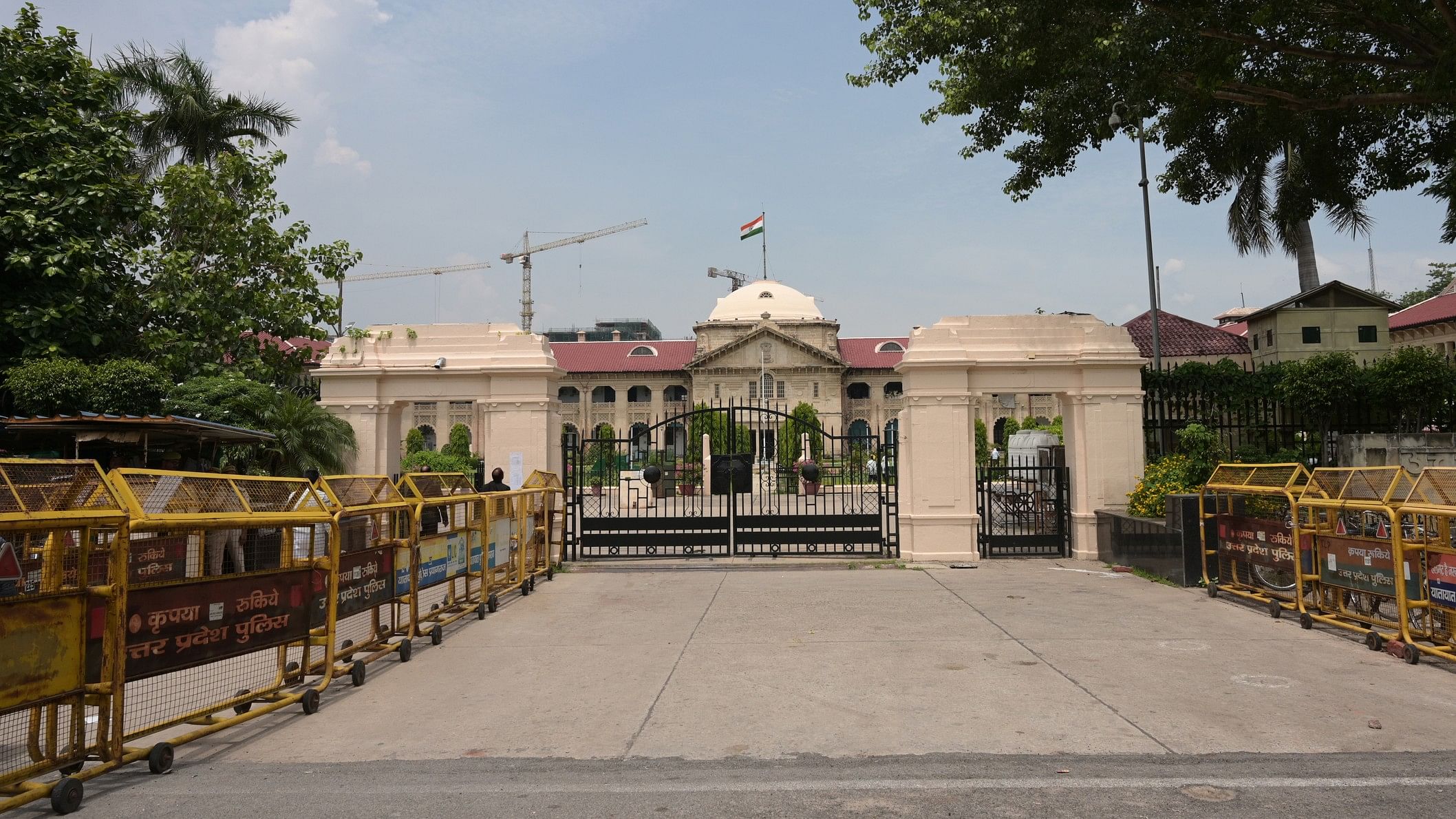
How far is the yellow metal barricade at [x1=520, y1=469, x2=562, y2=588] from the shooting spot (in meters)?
12.4

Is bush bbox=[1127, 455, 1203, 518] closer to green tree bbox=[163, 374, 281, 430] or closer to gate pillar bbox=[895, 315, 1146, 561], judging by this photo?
gate pillar bbox=[895, 315, 1146, 561]

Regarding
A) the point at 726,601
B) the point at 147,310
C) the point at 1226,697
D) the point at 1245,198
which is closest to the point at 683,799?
the point at 1226,697

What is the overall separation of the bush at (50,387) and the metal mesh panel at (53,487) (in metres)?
12.4

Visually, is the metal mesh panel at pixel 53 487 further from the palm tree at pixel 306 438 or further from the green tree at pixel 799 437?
the palm tree at pixel 306 438

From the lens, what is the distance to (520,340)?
15.4 meters

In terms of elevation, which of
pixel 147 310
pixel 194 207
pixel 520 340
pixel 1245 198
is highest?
pixel 1245 198

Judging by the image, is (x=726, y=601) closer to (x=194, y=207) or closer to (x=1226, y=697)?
(x=1226, y=697)

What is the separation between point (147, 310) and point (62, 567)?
17.3 meters

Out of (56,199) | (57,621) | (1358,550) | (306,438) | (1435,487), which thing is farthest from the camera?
(56,199)

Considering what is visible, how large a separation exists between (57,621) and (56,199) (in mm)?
16115

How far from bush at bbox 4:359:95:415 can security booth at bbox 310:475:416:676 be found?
32.6 ft

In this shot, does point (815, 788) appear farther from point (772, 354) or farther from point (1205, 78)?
point (772, 354)

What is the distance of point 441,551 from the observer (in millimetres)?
9461

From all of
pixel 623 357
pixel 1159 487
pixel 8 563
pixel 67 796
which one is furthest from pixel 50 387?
pixel 623 357
